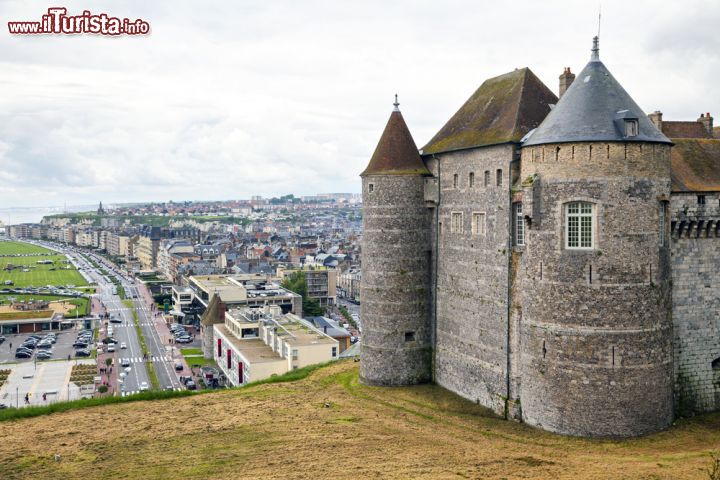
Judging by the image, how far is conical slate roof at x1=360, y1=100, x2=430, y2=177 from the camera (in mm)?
42844

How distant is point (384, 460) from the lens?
29.6 m

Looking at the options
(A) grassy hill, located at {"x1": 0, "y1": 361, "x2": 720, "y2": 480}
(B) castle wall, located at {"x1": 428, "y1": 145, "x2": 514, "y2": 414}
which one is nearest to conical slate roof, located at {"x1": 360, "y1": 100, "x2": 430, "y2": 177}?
(B) castle wall, located at {"x1": 428, "y1": 145, "x2": 514, "y2": 414}

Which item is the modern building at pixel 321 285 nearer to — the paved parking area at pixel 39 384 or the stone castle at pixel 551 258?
the paved parking area at pixel 39 384

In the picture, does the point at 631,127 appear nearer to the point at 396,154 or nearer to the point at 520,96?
the point at 520,96

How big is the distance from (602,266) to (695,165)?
9.21 m

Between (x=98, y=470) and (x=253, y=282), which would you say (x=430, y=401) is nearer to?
(x=98, y=470)

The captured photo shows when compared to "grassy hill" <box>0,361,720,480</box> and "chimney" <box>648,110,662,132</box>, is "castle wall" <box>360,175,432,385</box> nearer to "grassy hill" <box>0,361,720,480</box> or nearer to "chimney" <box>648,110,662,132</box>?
"grassy hill" <box>0,361,720,480</box>

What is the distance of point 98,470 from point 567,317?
2054 centimetres

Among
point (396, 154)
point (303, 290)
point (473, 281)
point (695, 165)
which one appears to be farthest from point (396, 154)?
point (303, 290)

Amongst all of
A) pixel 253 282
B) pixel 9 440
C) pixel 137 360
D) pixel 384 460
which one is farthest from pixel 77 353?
pixel 384 460

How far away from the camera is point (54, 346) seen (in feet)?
375

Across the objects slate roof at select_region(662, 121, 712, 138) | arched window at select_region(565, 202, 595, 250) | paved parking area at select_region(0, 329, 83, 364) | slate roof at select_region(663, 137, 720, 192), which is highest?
slate roof at select_region(662, 121, 712, 138)

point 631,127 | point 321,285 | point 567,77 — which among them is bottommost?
point 321,285

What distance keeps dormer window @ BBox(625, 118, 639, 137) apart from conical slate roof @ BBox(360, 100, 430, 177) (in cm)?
1346
